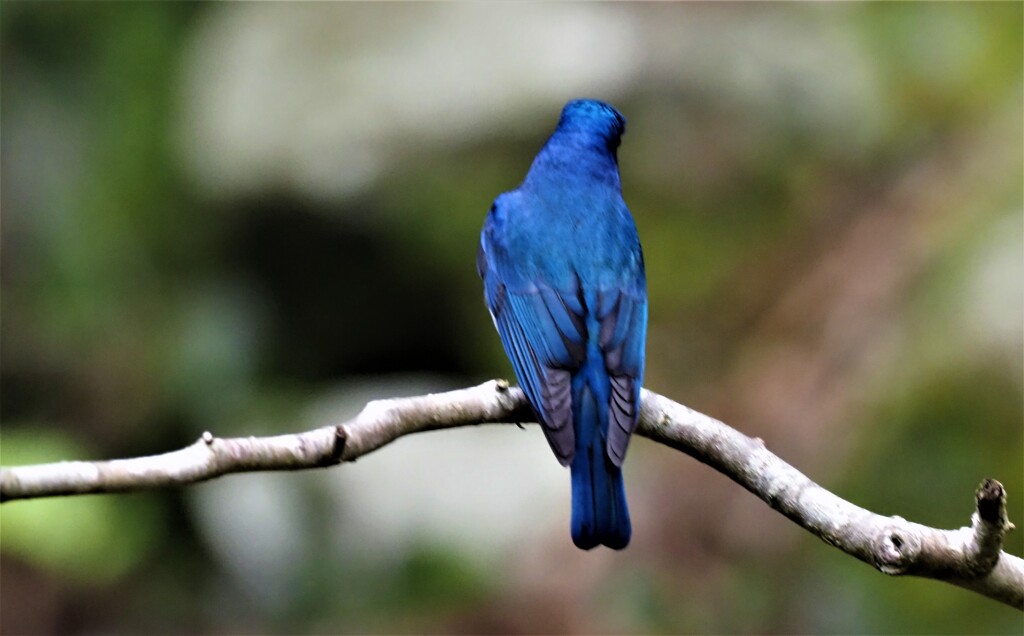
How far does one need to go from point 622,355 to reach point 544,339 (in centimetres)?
22

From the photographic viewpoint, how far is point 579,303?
3369 mm

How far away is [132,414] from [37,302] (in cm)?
81

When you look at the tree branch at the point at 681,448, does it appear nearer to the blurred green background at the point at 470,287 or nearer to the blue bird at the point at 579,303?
the blue bird at the point at 579,303

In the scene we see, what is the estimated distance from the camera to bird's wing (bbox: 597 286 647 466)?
2.98m

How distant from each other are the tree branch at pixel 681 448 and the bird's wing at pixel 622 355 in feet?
A: 0.17

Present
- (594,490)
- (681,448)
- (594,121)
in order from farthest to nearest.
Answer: (594,121), (594,490), (681,448)

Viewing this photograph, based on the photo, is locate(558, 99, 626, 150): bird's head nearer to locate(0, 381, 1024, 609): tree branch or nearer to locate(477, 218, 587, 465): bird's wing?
locate(477, 218, 587, 465): bird's wing

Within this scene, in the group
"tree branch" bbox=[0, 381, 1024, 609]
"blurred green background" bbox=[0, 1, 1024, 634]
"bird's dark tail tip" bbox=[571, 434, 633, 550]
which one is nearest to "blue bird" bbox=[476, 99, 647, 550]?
"bird's dark tail tip" bbox=[571, 434, 633, 550]

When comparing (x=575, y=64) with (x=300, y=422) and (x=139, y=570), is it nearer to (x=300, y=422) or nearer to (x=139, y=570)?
(x=300, y=422)

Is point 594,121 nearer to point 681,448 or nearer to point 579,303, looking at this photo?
point 579,303

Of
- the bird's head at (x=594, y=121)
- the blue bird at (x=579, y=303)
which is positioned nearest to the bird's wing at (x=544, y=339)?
the blue bird at (x=579, y=303)

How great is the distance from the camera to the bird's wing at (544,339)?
3021 millimetres

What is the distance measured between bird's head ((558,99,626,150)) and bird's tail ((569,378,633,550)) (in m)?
1.19

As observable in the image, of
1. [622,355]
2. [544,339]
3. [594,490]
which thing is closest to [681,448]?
[594,490]
